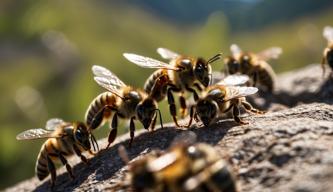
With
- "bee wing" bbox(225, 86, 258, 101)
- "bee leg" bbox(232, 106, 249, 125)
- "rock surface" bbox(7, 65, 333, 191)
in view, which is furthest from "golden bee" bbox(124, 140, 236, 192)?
"bee wing" bbox(225, 86, 258, 101)

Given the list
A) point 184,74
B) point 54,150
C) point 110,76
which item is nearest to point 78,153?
point 54,150

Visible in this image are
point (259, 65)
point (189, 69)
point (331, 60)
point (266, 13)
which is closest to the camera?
point (189, 69)

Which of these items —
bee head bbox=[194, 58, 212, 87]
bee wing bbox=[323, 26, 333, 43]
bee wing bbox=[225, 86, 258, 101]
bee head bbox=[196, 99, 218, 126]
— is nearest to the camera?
bee head bbox=[196, 99, 218, 126]

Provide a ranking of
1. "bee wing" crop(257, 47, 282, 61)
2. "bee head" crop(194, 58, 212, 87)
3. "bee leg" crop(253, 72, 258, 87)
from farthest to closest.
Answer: "bee wing" crop(257, 47, 282, 61), "bee leg" crop(253, 72, 258, 87), "bee head" crop(194, 58, 212, 87)

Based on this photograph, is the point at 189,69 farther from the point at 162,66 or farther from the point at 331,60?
the point at 331,60

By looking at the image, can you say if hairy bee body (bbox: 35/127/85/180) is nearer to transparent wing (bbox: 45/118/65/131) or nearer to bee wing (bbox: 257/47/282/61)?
transparent wing (bbox: 45/118/65/131)

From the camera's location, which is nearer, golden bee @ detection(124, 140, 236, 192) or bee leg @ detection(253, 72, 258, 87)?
golden bee @ detection(124, 140, 236, 192)

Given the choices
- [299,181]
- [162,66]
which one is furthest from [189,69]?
[299,181]
